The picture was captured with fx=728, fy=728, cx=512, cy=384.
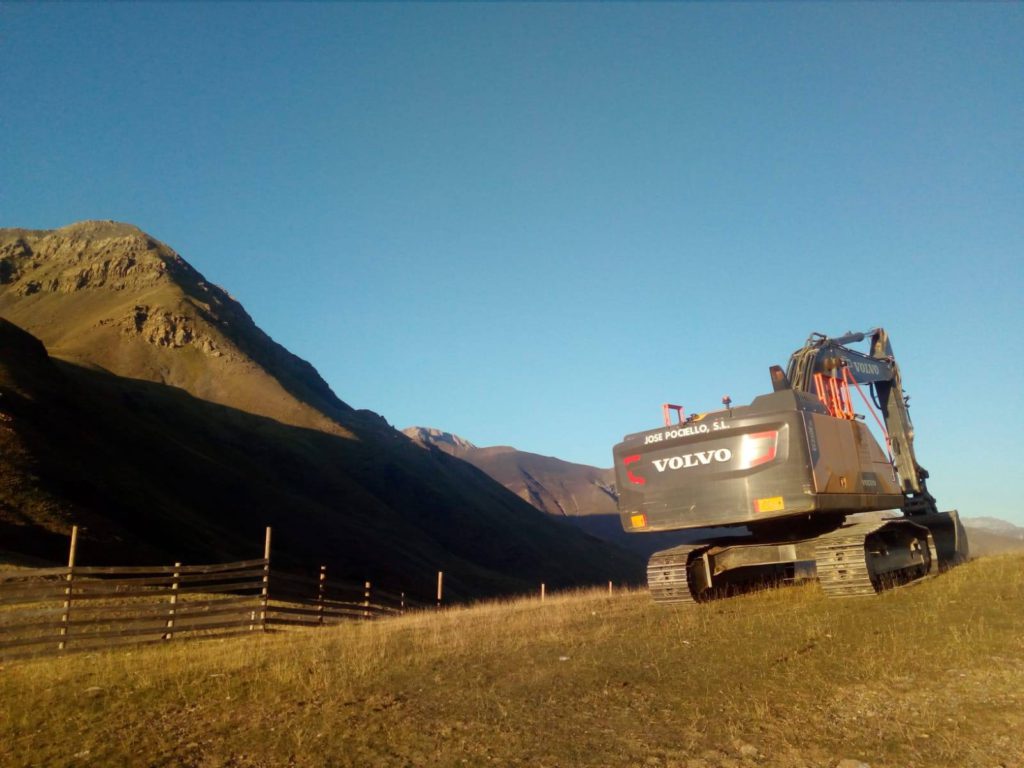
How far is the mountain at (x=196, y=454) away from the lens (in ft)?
139

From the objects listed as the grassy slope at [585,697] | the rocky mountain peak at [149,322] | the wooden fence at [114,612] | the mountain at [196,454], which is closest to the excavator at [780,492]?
the grassy slope at [585,697]

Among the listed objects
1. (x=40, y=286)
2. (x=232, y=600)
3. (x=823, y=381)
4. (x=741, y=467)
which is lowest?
(x=232, y=600)

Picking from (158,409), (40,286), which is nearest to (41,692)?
(158,409)

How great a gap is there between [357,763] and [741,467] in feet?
29.8

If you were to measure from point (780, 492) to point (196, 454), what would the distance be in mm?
60997

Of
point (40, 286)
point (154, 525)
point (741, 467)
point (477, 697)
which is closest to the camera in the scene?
point (477, 697)

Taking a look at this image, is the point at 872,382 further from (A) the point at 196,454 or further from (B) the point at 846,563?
(A) the point at 196,454

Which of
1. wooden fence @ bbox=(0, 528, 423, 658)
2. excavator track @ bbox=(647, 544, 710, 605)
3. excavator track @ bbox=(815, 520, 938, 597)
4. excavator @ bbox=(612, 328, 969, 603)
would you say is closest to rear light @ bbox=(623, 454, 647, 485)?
excavator @ bbox=(612, 328, 969, 603)

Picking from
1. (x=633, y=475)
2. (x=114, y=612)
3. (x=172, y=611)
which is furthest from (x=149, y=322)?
(x=633, y=475)

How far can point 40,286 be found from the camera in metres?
112

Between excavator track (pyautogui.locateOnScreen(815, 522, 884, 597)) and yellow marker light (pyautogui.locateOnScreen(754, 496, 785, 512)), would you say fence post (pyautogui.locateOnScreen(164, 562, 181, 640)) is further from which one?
excavator track (pyautogui.locateOnScreen(815, 522, 884, 597))

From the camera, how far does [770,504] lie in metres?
12.9

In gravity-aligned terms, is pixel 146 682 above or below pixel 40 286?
below

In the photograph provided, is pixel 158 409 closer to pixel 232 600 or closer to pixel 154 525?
pixel 154 525
